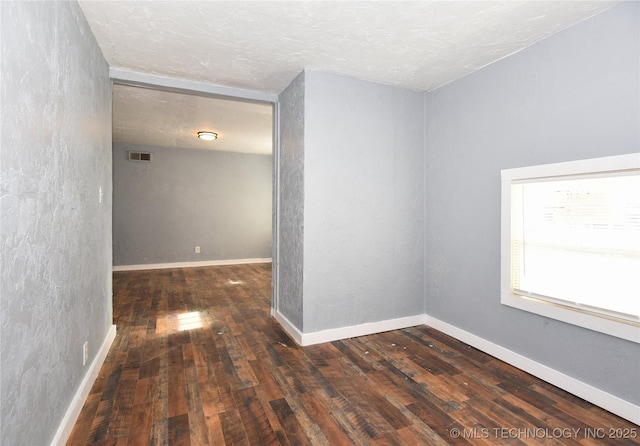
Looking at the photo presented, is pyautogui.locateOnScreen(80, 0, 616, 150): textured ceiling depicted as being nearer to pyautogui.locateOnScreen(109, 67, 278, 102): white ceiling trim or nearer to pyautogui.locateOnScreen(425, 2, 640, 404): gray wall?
pyautogui.locateOnScreen(109, 67, 278, 102): white ceiling trim

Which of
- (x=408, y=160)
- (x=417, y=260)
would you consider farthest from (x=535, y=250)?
(x=408, y=160)

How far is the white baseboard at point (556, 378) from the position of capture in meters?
1.88

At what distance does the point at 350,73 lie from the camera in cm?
295

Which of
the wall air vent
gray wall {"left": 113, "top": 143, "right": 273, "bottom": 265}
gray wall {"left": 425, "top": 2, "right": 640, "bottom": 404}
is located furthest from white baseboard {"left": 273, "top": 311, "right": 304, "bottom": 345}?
the wall air vent

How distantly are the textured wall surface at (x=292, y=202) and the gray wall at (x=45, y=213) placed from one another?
1.58 m

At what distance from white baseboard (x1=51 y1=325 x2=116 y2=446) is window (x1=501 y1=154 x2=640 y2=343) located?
2.94 m

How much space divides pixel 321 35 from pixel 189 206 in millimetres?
5481

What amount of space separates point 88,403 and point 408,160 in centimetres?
323

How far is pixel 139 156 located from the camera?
21.2 ft

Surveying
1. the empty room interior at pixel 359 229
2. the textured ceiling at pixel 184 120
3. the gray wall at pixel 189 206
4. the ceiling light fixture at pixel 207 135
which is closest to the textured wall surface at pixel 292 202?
the empty room interior at pixel 359 229

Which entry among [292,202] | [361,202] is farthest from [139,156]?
[361,202]

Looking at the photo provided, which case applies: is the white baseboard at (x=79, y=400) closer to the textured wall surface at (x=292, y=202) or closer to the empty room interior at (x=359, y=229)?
the empty room interior at (x=359, y=229)

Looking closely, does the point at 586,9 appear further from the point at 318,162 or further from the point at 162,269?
the point at 162,269

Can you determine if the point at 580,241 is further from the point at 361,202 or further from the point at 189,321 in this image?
the point at 189,321
